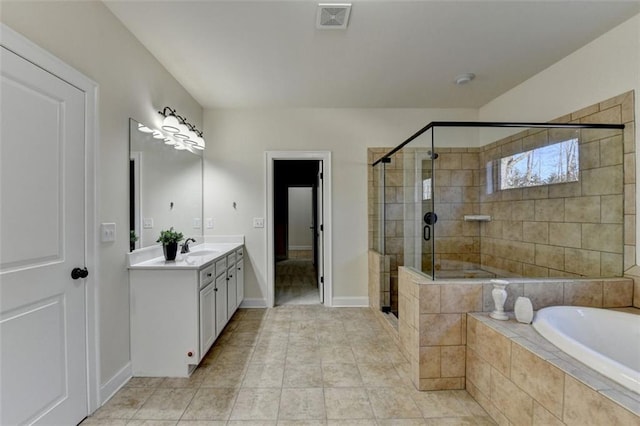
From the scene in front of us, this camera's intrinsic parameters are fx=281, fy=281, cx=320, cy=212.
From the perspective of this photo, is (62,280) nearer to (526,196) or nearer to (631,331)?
(631,331)

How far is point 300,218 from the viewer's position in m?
8.02

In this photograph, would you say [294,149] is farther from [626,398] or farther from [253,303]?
[626,398]

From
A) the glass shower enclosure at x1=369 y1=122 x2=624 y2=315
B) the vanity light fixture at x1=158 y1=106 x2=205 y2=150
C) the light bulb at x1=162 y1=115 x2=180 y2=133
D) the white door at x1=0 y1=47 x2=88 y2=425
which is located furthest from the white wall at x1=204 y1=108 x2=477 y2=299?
the white door at x1=0 y1=47 x2=88 y2=425

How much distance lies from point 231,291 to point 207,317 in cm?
71

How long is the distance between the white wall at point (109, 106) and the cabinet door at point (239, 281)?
129 centimetres

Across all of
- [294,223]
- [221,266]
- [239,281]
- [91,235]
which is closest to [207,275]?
[221,266]

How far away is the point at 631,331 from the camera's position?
1.69 meters

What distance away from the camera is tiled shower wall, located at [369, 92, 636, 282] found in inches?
81.3

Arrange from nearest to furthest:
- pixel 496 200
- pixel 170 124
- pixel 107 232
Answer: pixel 107 232
pixel 170 124
pixel 496 200

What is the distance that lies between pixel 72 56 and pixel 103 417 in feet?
7.00

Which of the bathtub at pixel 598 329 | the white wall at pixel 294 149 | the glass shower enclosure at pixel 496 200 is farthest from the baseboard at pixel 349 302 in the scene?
the bathtub at pixel 598 329

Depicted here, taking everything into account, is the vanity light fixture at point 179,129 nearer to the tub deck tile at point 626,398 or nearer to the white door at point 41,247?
the white door at point 41,247

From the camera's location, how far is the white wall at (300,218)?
310 inches

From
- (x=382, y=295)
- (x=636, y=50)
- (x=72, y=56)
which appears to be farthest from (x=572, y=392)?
(x=72, y=56)
